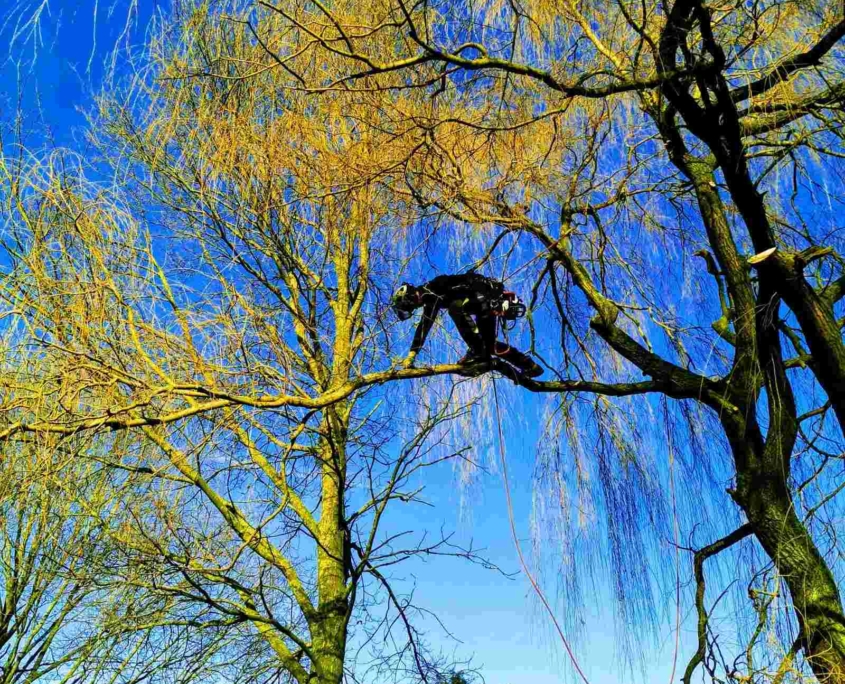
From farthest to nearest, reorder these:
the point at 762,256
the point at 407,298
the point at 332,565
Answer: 1. the point at 332,565
2. the point at 407,298
3. the point at 762,256

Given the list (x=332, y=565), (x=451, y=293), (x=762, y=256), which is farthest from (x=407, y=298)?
(x=332, y=565)

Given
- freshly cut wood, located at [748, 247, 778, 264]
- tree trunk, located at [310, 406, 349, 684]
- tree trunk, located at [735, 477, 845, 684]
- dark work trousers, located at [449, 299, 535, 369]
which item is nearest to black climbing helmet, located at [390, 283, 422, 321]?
dark work trousers, located at [449, 299, 535, 369]

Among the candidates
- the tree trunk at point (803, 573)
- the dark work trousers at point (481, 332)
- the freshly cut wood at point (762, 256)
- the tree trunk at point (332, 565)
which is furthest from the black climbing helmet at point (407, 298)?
the tree trunk at point (803, 573)

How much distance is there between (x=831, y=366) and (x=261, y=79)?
335 centimetres

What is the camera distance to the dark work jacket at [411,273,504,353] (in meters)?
3.23

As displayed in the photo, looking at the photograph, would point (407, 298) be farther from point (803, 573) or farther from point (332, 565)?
point (332, 565)

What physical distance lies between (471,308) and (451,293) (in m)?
0.12

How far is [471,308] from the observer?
3.26 meters

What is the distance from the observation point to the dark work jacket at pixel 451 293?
3229 mm

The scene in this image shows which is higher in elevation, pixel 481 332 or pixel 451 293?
pixel 451 293

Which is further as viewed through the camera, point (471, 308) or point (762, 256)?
point (471, 308)

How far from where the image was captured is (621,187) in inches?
130

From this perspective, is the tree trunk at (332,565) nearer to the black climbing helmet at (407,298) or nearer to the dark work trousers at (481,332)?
the black climbing helmet at (407,298)

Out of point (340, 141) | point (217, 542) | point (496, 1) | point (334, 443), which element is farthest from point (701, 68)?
point (217, 542)
